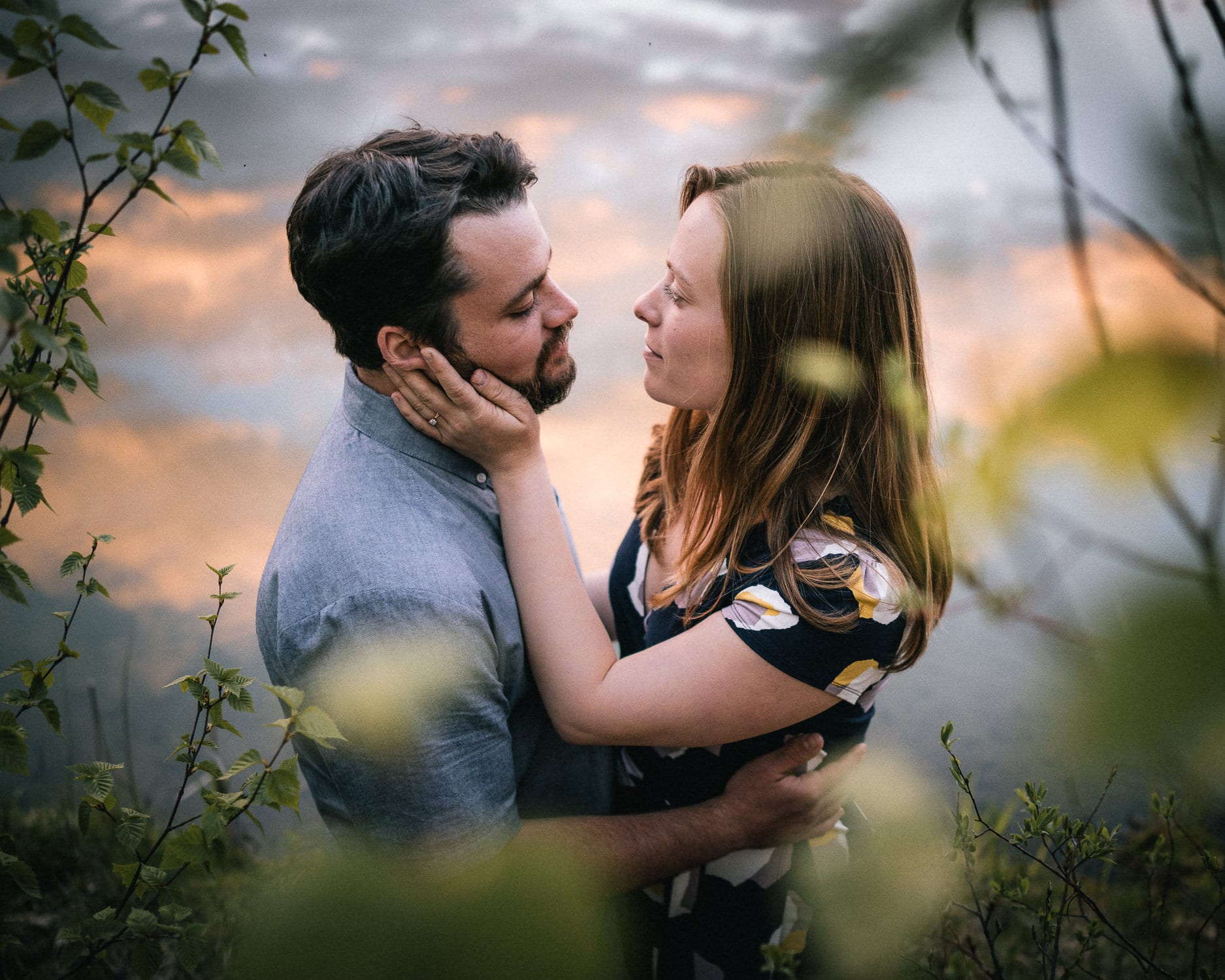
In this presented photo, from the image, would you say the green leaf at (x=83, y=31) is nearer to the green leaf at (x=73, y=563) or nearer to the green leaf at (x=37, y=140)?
the green leaf at (x=37, y=140)

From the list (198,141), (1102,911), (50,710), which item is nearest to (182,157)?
(198,141)

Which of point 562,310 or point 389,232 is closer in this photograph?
point 389,232

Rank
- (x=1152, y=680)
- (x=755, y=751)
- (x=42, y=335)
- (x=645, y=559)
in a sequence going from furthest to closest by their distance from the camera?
(x=645, y=559)
(x=755, y=751)
(x=42, y=335)
(x=1152, y=680)

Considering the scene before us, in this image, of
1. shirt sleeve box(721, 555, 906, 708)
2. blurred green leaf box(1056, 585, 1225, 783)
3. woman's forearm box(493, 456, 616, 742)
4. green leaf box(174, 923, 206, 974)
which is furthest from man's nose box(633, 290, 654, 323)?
blurred green leaf box(1056, 585, 1225, 783)

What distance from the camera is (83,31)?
951mm

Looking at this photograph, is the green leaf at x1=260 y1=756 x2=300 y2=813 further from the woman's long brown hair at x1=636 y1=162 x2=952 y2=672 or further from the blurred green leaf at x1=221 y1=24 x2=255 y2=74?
the blurred green leaf at x1=221 y1=24 x2=255 y2=74

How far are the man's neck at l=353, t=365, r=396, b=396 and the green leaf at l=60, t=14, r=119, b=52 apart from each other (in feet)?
3.47

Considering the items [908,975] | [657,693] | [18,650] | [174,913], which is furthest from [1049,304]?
[18,650]

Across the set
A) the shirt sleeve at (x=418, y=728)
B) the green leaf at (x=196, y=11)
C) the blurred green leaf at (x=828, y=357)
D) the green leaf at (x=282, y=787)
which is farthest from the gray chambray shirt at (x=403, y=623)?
the green leaf at (x=196, y=11)

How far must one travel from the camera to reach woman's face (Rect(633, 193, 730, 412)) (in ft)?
6.15

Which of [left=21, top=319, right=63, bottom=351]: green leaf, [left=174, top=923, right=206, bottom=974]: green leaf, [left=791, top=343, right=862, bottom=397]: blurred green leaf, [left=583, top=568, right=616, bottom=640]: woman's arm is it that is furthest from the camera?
[left=583, top=568, right=616, bottom=640]: woman's arm

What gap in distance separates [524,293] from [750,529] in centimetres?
85

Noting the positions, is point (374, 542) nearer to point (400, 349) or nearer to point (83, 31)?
point (400, 349)

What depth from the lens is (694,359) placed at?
1.93m
